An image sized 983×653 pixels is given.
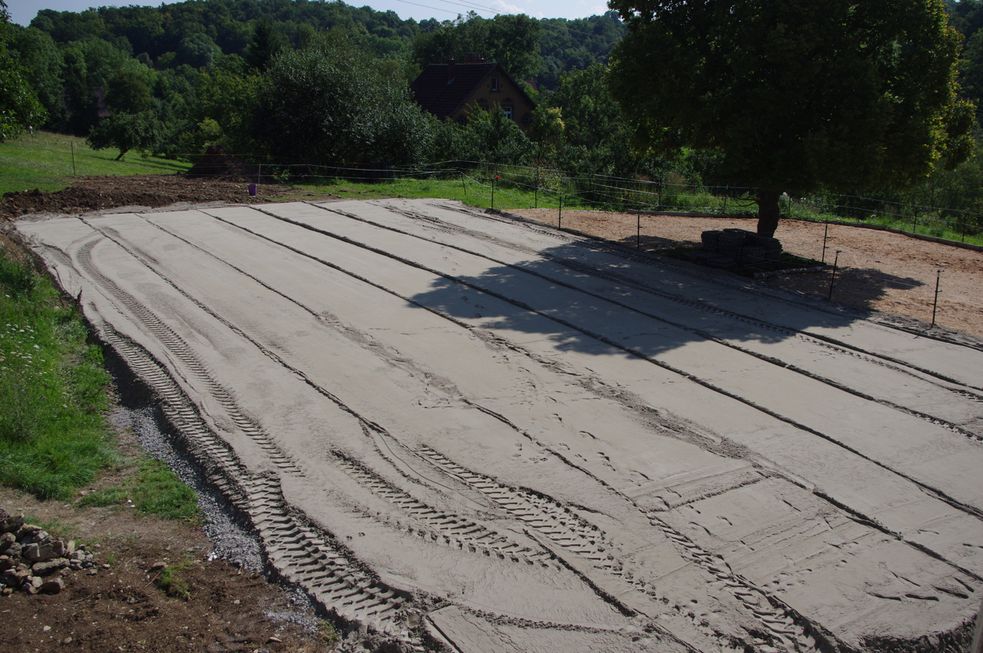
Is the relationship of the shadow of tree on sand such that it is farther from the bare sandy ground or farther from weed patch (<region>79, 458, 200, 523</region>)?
weed patch (<region>79, 458, 200, 523</region>)

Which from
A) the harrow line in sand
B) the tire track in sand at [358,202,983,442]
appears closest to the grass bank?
the harrow line in sand

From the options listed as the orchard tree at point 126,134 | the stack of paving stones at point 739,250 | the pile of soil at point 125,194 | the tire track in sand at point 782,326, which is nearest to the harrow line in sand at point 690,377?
the tire track in sand at point 782,326

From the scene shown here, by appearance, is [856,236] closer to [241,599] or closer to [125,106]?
[241,599]

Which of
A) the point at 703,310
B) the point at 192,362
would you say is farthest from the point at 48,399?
the point at 703,310

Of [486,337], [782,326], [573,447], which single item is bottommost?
[573,447]

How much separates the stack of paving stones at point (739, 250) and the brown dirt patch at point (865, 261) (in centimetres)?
63

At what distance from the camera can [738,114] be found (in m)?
18.2

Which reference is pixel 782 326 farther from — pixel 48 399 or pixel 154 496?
pixel 48 399

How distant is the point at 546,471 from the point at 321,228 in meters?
14.8

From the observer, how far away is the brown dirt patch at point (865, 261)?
54.6ft

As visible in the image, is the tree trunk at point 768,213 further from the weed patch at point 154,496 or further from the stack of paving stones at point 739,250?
the weed patch at point 154,496

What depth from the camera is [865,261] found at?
20.9m

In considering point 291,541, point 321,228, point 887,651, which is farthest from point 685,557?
point 321,228

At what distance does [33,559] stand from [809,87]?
1650cm
